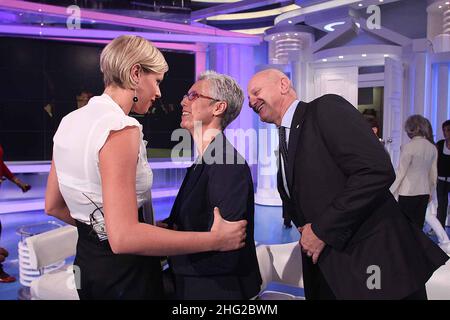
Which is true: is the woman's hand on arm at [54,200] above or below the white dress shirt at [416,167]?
above

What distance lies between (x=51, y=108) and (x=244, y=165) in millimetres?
8615

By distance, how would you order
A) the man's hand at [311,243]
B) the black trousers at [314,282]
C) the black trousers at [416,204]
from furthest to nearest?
the black trousers at [416,204]
the black trousers at [314,282]
the man's hand at [311,243]

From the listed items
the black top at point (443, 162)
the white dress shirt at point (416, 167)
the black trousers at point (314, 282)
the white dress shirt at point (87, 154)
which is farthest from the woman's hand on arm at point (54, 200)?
the black top at point (443, 162)

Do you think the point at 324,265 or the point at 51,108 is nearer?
the point at 324,265

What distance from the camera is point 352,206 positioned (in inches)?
53.6

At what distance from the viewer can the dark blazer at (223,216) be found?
4.25 feet

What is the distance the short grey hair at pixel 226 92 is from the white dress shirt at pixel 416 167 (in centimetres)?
344

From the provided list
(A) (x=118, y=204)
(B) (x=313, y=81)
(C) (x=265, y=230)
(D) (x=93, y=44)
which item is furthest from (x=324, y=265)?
(D) (x=93, y=44)

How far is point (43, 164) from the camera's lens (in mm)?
7469

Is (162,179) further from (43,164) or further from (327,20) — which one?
(327,20)

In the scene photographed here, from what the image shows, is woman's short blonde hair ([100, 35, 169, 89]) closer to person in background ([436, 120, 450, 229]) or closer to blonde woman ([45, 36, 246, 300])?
blonde woman ([45, 36, 246, 300])

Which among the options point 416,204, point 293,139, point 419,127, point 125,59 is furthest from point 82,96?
point 125,59

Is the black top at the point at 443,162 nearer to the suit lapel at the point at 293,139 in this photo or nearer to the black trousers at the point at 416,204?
the black trousers at the point at 416,204

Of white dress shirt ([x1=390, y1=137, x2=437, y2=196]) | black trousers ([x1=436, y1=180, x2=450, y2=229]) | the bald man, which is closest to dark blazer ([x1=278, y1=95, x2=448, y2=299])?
the bald man
